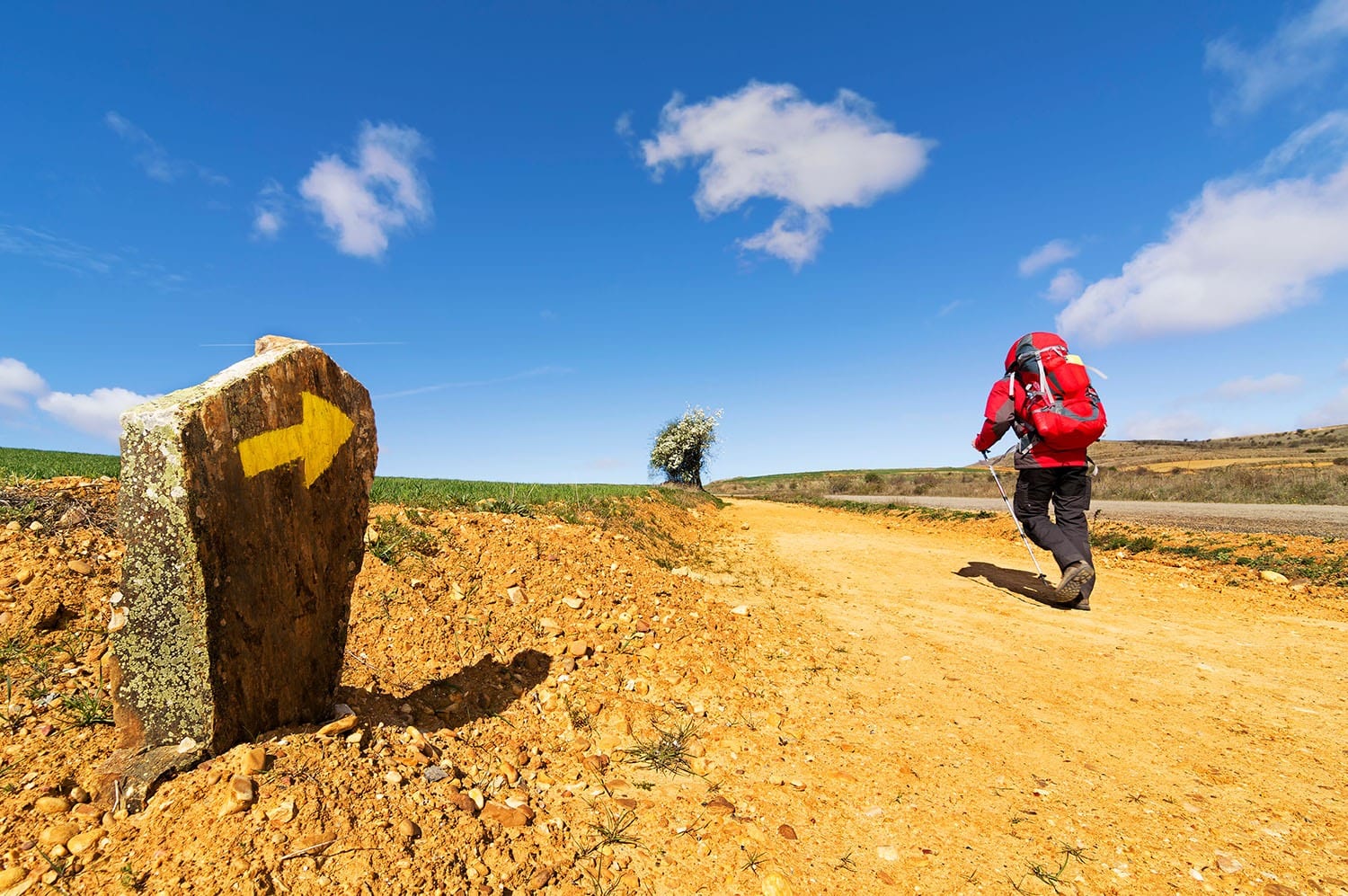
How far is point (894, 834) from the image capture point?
2.75 m

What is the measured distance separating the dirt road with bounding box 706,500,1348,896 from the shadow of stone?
17cm

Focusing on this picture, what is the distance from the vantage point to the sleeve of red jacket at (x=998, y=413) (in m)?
7.83

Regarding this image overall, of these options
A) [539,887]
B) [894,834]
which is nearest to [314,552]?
[539,887]

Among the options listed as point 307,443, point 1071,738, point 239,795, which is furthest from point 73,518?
point 1071,738

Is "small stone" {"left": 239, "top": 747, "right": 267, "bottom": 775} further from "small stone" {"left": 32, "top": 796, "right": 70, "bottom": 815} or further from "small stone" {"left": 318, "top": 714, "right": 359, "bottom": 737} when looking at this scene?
"small stone" {"left": 32, "top": 796, "right": 70, "bottom": 815}

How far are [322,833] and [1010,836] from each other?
309 centimetres

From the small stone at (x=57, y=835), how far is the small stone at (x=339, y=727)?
86cm

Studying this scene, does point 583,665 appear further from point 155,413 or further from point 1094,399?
point 1094,399

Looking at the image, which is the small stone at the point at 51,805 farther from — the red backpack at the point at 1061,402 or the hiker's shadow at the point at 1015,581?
the red backpack at the point at 1061,402

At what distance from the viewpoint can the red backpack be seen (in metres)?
7.06

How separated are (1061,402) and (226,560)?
8450 mm

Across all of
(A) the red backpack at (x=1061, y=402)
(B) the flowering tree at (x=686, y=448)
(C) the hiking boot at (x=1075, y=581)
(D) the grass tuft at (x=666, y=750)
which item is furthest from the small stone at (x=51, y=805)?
(B) the flowering tree at (x=686, y=448)

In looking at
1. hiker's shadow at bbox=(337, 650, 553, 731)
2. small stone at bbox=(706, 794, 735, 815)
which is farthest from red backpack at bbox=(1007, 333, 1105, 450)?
hiker's shadow at bbox=(337, 650, 553, 731)

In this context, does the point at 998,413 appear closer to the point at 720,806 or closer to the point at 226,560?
the point at 720,806
